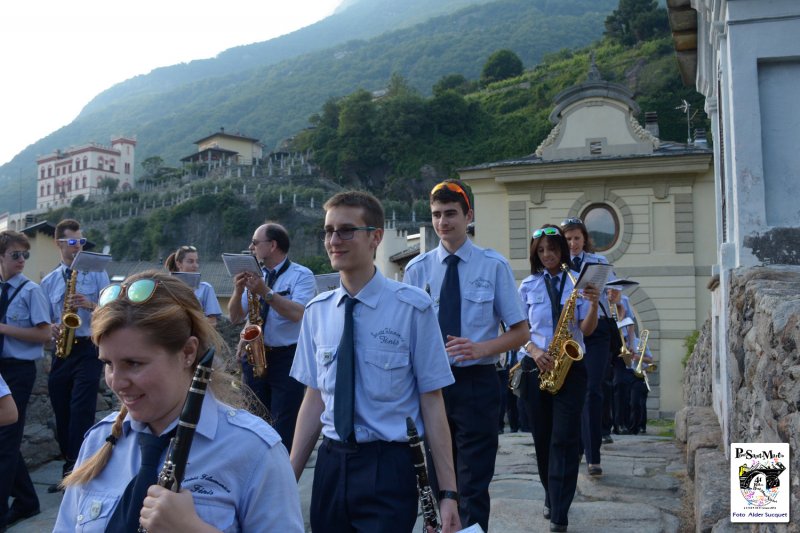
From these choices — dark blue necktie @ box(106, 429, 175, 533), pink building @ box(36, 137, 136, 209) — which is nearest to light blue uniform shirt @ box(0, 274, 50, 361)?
dark blue necktie @ box(106, 429, 175, 533)

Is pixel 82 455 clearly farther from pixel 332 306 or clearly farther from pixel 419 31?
pixel 419 31

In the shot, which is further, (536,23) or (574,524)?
(536,23)

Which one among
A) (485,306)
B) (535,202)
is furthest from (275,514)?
(535,202)

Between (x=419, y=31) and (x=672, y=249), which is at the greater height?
(x=419, y=31)

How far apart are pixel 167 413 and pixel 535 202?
2271 centimetres

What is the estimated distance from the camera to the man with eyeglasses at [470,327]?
14.8 ft

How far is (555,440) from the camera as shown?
5457 mm

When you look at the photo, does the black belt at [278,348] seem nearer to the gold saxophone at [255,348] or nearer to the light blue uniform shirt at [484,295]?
the gold saxophone at [255,348]

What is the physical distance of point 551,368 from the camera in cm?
554

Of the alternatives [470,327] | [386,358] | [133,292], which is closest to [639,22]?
[470,327]

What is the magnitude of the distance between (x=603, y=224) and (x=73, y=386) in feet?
64.0

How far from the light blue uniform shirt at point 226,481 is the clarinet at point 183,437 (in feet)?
0.27

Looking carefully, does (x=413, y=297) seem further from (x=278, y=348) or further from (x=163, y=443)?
(x=278, y=348)

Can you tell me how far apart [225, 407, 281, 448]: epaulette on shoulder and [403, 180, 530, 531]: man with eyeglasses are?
2.22 meters
